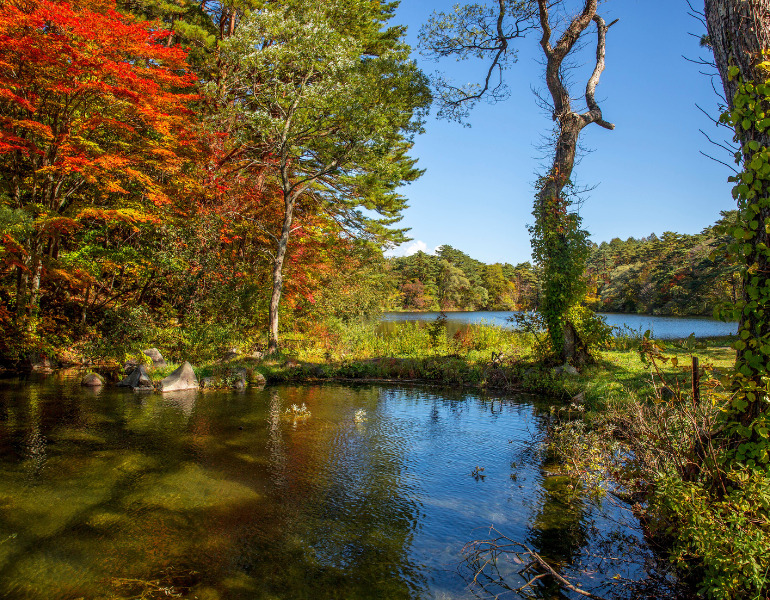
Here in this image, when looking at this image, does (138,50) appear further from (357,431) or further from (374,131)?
(357,431)

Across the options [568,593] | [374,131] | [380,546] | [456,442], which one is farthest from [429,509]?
[374,131]

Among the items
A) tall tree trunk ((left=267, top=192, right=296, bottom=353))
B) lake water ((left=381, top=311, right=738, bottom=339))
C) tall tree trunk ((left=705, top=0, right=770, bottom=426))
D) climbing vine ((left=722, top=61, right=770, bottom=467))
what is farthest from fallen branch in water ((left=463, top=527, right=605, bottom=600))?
tall tree trunk ((left=267, top=192, right=296, bottom=353))

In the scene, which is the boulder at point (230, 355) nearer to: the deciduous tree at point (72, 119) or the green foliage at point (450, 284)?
the deciduous tree at point (72, 119)

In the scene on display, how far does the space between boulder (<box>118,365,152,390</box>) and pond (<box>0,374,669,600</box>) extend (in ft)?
6.01

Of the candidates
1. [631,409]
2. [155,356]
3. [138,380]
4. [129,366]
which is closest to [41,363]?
[129,366]

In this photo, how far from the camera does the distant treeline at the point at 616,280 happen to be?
31750 mm

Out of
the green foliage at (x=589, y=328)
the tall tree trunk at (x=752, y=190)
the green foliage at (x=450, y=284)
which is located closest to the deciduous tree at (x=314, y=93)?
the green foliage at (x=589, y=328)

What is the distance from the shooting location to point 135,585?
3.14 metres

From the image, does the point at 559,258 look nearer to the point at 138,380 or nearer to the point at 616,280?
the point at 138,380

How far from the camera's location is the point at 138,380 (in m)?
9.83

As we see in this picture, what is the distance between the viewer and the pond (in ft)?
10.9

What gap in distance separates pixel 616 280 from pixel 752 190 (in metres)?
50.8

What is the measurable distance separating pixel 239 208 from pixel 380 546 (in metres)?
13.2

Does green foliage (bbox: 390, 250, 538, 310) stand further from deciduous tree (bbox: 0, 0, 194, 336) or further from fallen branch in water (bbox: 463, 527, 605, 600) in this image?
fallen branch in water (bbox: 463, 527, 605, 600)
